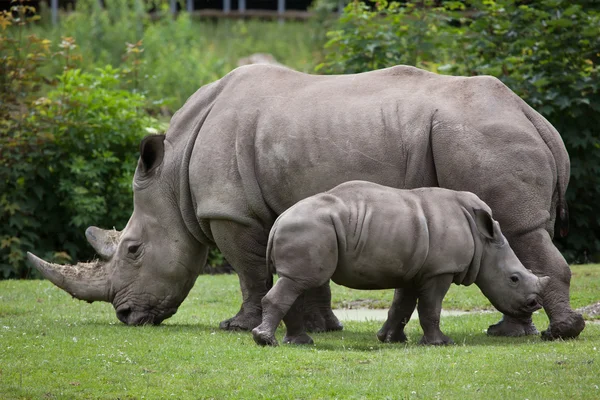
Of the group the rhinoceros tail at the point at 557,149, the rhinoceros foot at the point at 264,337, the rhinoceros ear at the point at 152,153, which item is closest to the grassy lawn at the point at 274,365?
the rhinoceros foot at the point at 264,337

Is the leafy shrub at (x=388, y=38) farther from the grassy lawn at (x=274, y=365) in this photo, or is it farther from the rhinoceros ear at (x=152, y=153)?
the grassy lawn at (x=274, y=365)

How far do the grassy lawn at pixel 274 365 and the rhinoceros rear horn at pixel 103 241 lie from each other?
2.23 feet

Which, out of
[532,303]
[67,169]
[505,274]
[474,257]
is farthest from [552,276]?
[67,169]

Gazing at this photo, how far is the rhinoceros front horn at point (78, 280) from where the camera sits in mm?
9836

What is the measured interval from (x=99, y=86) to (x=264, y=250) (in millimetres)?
7701

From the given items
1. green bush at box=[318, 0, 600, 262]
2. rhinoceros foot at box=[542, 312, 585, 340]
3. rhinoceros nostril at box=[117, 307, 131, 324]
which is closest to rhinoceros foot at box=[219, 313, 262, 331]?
rhinoceros nostril at box=[117, 307, 131, 324]

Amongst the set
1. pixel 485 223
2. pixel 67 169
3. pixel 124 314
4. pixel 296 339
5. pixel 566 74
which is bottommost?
pixel 67 169

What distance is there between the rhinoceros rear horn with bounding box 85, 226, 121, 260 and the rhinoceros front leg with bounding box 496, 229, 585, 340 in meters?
3.83

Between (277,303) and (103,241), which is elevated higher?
(277,303)

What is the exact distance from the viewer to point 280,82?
9555mm

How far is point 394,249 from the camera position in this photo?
307 inches

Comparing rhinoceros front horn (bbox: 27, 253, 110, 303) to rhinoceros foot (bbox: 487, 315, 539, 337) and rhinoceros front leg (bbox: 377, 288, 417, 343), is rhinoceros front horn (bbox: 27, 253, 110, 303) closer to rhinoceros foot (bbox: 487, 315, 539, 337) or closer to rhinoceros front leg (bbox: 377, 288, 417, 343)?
rhinoceros front leg (bbox: 377, 288, 417, 343)

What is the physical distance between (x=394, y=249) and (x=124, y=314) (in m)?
3.22

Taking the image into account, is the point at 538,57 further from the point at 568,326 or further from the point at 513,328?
the point at 568,326
